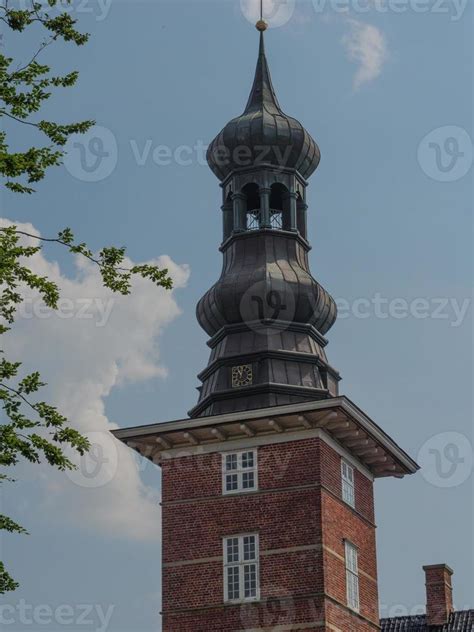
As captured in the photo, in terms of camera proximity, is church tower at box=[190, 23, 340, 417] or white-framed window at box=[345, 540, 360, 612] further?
church tower at box=[190, 23, 340, 417]

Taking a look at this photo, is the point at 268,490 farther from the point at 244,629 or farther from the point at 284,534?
the point at 244,629

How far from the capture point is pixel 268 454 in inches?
1587

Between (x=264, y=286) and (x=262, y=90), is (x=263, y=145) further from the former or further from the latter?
(x=264, y=286)

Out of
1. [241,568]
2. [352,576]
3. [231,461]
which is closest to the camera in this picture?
[241,568]

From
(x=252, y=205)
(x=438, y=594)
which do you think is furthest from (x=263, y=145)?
(x=438, y=594)

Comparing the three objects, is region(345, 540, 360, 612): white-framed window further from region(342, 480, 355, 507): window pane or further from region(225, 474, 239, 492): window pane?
region(225, 474, 239, 492): window pane

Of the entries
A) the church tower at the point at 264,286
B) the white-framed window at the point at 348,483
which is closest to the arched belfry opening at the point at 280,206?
the church tower at the point at 264,286

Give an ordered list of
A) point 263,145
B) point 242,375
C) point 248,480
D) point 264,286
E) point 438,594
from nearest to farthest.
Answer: point 248,480 → point 242,375 → point 264,286 → point 263,145 → point 438,594

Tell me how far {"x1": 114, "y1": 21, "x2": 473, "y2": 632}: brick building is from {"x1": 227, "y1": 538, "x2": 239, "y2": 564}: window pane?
3 cm

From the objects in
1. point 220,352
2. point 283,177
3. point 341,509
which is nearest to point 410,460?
point 341,509

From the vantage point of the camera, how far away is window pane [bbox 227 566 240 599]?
128 feet

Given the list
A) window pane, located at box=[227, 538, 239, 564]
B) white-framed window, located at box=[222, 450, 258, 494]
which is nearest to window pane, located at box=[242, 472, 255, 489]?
white-framed window, located at box=[222, 450, 258, 494]

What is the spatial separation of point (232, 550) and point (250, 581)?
1092 millimetres

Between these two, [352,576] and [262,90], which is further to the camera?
[262,90]
